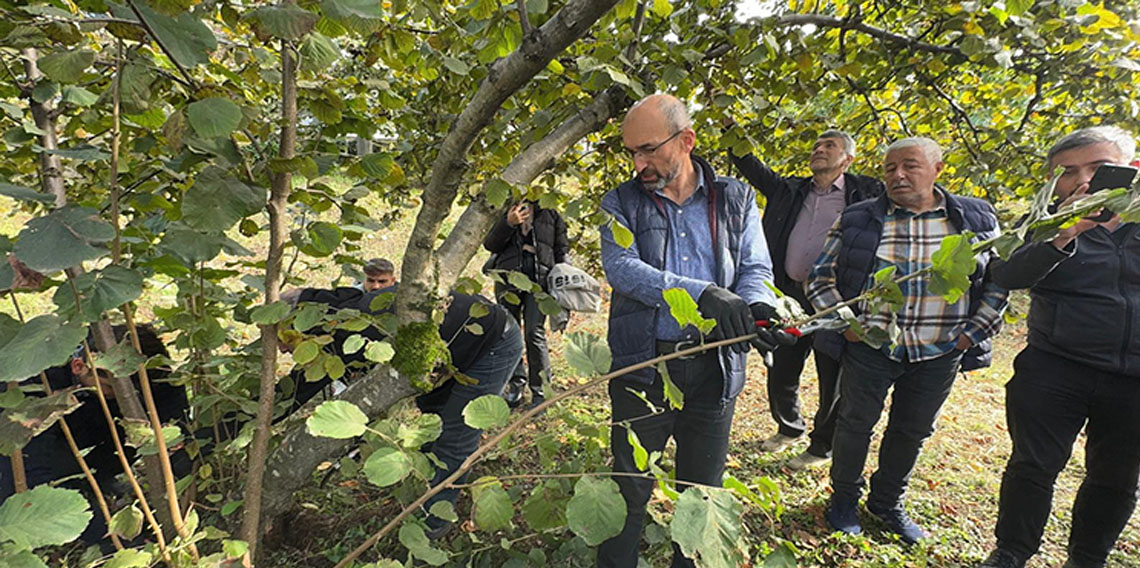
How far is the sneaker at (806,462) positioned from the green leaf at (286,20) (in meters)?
3.57

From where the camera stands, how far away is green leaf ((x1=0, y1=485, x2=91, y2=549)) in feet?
2.32

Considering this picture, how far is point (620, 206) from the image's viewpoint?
2018 millimetres

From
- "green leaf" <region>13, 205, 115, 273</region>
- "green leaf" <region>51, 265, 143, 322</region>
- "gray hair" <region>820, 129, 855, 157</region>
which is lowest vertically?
"green leaf" <region>51, 265, 143, 322</region>

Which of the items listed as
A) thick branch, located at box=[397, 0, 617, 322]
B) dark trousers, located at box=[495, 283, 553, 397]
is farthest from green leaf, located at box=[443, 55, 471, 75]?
dark trousers, located at box=[495, 283, 553, 397]

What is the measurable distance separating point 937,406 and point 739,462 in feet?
4.25

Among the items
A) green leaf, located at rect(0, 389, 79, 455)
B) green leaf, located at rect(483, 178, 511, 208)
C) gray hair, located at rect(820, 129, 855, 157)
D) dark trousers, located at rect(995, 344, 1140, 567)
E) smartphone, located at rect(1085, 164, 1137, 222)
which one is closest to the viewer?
green leaf, located at rect(0, 389, 79, 455)

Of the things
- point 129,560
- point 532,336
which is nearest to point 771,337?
point 129,560

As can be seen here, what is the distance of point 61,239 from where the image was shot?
786 mm

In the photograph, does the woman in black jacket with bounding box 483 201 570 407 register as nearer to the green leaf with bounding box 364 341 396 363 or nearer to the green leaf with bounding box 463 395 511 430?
the green leaf with bounding box 364 341 396 363

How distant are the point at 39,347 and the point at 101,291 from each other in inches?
4.4

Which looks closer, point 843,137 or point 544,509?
point 544,509

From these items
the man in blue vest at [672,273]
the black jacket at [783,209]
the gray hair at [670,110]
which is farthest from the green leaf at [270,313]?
the black jacket at [783,209]

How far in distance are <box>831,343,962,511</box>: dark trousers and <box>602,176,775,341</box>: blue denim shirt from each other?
957mm

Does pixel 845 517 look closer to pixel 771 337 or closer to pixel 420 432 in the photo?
pixel 771 337
